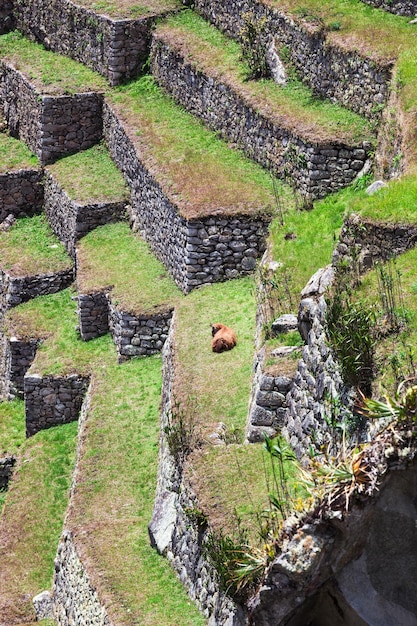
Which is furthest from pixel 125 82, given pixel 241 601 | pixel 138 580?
pixel 241 601

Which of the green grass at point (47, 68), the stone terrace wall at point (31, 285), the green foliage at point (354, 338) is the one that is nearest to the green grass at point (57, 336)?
the stone terrace wall at point (31, 285)

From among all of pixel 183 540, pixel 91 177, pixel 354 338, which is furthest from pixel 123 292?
pixel 354 338

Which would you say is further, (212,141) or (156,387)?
(212,141)

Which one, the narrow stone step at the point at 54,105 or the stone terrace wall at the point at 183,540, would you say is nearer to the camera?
the stone terrace wall at the point at 183,540

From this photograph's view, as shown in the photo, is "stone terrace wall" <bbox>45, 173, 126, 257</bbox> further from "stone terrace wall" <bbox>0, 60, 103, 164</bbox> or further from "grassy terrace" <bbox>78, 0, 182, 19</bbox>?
"grassy terrace" <bbox>78, 0, 182, 19</bbox>

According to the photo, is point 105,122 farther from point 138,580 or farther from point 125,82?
point 138,580

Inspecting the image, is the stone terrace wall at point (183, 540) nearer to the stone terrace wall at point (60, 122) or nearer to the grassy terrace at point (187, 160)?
the grassy terrace at point (187, 160)
